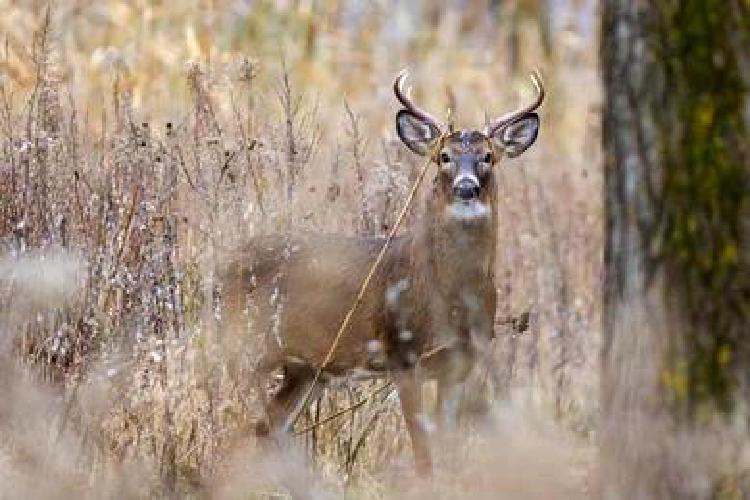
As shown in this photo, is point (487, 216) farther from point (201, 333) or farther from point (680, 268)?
point (680, 268)

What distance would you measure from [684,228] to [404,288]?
11.2 feet

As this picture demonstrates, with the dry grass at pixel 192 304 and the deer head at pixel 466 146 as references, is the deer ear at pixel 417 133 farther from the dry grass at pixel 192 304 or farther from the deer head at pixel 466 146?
the dry grass at pixel 192 304

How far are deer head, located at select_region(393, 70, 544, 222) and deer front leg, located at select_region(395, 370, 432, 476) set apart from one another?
2.26 feet

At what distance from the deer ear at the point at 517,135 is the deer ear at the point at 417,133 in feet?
0.81

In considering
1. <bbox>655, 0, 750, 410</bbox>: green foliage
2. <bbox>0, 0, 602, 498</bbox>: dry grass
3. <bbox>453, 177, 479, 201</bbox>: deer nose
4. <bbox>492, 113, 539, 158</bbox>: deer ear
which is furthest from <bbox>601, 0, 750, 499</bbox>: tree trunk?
<bbox>492, 113, 539, 158</bbox>: deer ear

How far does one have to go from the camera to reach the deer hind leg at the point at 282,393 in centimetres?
768

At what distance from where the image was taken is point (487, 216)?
314 inches

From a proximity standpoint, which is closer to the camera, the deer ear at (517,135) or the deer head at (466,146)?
the deer head at (466,146)

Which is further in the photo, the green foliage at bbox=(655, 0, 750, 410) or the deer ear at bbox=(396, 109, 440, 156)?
the deer ear at bbox=(396, 109, 440, 156)

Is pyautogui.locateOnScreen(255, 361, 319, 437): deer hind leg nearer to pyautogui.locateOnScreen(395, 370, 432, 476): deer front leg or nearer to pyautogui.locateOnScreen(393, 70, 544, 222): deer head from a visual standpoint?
pyautogui.locateOnScreen(395, 370, 432, 476): deer front leg

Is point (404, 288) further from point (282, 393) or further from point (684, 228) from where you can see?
point (684, 228)

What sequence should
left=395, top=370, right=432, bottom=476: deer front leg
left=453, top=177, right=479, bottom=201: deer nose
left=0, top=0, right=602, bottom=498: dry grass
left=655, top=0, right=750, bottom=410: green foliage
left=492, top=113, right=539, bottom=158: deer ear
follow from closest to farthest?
left=655, top=0, right=750, bottom=410: green foliage
left=0, top=0, right=602, bottom=498: dry grass
left=395, top=370, right=432, bottom=476: deer front leg
left=453, top=177, right=479, bottom=201: deer nose
left=492, top=113, right=539, bottom=158: deer ear

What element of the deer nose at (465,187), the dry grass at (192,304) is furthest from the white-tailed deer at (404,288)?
the dry grass at (192,304)

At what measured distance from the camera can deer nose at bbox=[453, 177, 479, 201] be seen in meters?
7.64
